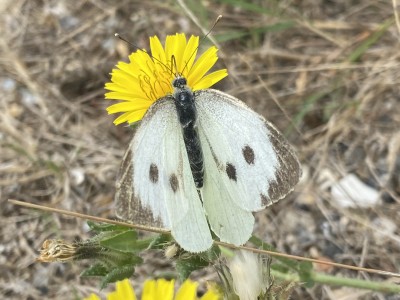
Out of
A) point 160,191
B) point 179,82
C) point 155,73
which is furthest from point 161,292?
point 155,73

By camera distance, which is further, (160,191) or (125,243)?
(125,243)

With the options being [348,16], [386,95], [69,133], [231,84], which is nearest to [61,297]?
[69,133]

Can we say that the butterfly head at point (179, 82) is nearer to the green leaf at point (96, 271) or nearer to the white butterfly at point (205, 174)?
the white butterfly at point (205, 174)

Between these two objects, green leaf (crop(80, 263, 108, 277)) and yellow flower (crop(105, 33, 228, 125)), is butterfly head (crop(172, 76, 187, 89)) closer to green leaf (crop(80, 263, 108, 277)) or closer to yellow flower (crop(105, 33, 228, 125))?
yellow flower (crop(105, 33, 228, 125))

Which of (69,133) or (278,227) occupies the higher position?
(69,133)

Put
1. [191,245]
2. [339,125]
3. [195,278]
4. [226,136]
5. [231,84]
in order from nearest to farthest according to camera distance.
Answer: [191,245] → [226,136] → [195,278] → [339,125] → [231,84]

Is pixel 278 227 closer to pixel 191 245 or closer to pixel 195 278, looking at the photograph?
pixel 195 278

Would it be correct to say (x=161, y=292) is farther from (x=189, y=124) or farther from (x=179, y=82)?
(x=179, y=82)

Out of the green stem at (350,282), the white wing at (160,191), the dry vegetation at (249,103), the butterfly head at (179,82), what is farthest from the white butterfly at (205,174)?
the dry vegetation at (249,103)
